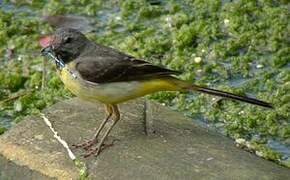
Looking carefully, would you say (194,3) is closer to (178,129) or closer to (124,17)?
(124,17)

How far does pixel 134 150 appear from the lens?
583 centimetres

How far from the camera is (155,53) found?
8016mm

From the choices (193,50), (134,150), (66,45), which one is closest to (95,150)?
(134,150)

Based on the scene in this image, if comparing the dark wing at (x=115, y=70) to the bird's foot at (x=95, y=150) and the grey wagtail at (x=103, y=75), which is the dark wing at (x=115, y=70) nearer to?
the grey wagtail at (x=103, y=75)

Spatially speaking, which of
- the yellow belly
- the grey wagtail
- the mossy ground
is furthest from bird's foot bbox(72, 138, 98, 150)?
the mossy ground

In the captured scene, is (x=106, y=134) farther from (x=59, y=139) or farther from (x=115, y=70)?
(x=115, y=70)

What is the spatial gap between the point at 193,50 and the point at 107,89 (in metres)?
2.25

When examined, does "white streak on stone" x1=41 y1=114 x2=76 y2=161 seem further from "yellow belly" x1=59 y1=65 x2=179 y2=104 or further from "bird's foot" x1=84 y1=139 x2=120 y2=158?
"yellow belly" x1=59 y1=65 x2=179 y2=104

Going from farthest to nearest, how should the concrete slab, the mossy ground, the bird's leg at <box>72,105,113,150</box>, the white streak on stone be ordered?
the mossy ground
the bird's leg at <box>72,105,113,150</box>
the white streak on stone
the concrete slab

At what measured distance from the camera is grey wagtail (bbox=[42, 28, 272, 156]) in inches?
231

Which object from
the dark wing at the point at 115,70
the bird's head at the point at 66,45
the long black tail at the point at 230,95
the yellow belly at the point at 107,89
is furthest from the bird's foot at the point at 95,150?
the long black tail at the point at 230,95

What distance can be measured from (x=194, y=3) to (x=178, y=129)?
8.83ft

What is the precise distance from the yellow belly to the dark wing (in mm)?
34

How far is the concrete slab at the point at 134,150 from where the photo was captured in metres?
5.56
